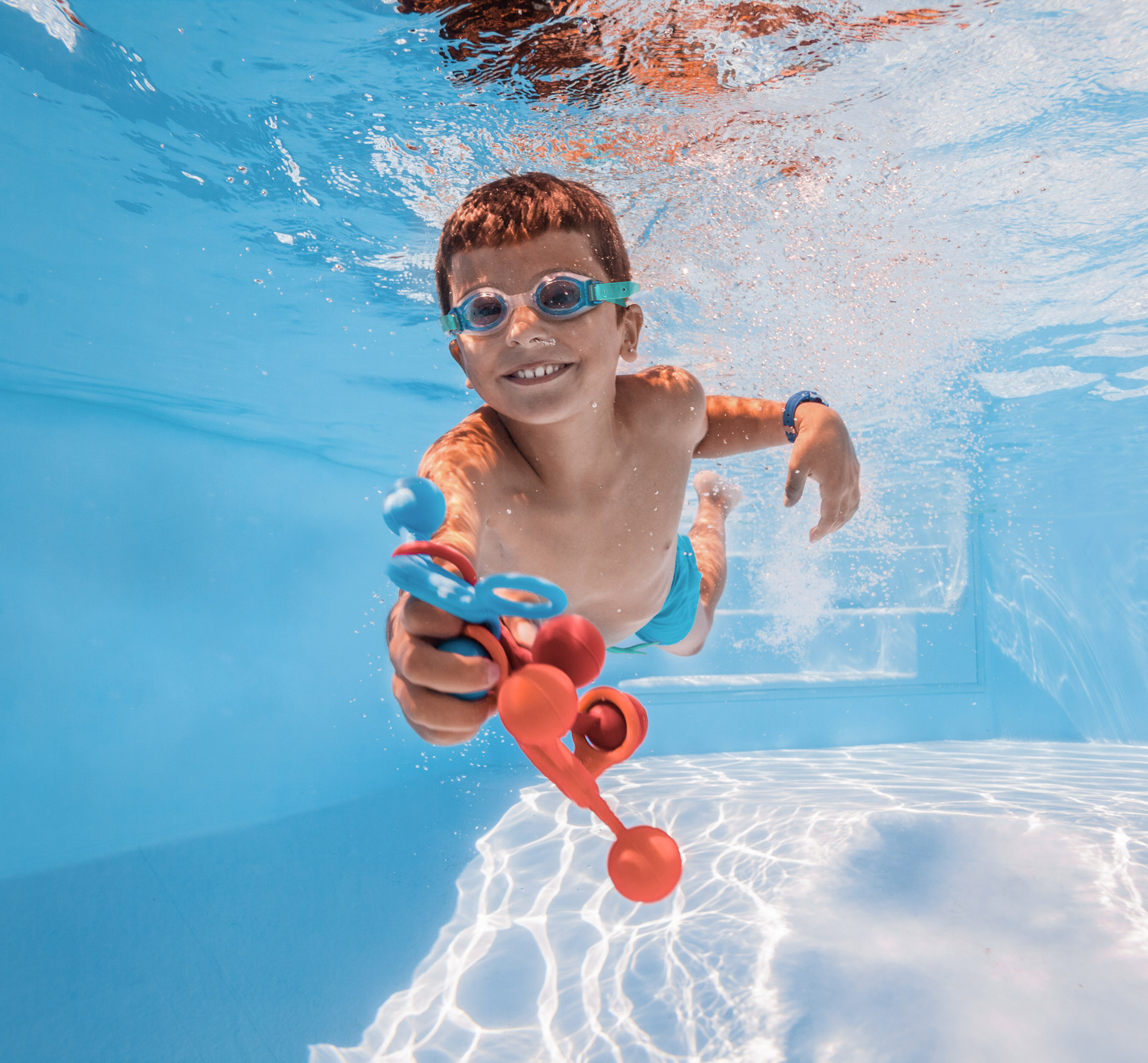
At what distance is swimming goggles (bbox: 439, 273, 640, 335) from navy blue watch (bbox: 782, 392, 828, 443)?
113 cm

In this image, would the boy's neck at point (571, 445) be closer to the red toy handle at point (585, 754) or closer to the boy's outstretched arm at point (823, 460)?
the boy's outstretched arm at point (823, 460)

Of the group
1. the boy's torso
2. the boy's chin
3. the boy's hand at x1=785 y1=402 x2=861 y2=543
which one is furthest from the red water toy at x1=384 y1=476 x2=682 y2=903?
the boy's hand at x1=785 y1=402 x2=861 y2=543

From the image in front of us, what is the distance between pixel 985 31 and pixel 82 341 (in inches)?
388

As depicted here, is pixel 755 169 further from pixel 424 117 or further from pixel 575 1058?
pixel 575 1058

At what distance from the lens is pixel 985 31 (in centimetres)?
450

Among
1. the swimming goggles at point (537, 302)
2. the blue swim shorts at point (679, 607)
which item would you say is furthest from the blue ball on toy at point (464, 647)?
the blue swim shorts at point (679, 607)

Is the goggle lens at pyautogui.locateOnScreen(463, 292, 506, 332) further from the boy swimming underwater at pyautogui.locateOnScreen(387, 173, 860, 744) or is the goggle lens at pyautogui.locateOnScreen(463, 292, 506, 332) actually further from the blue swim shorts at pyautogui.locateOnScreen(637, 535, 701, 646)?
the blue swim shorts at pyautogui.locateOnScreen(637, 535, 701, 646)

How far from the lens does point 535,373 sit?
2.64 meters

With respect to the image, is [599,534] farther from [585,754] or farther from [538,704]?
[538,704]

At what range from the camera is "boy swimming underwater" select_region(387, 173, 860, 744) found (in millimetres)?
2584

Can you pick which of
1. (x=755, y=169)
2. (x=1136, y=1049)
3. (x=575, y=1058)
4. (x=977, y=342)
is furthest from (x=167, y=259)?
(x=977, y=342)

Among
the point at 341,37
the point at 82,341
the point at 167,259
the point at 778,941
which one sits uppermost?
the point at 341,37

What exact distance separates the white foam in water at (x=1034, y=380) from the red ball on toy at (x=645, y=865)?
12788 millimetres

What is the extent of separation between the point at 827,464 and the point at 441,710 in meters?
2.11
